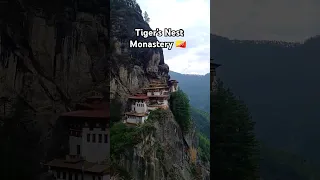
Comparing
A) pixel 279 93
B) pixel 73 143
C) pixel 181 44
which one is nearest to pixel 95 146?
pixel 73 143

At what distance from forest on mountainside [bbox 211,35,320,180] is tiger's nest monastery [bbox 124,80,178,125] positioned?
2.48ft

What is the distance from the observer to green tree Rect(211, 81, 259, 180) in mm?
4117

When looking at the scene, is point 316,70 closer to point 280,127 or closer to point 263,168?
point 280,127

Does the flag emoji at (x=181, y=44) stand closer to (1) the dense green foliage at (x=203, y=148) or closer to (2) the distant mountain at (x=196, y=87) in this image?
(2) the distant mountain at (x=196, y=87)

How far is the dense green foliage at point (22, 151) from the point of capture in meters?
4.14

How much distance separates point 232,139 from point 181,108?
2.47 ft

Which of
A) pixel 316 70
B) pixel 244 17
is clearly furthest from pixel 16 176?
pixel 316 70

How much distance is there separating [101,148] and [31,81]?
3.50 ft

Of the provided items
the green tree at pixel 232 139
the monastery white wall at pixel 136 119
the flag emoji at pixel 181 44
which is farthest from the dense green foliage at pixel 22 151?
the green tree at pixel 232 139

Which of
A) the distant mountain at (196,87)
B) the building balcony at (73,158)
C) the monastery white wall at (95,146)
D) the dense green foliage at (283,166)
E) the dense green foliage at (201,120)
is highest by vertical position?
the distant mountain at (196,87)

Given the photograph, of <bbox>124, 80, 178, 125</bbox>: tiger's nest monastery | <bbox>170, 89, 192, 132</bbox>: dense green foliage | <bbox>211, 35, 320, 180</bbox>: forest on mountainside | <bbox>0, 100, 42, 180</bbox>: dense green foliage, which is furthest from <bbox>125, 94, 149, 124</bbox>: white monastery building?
<bbox>0, 100, 42, 180</bbox>: dense green foliage

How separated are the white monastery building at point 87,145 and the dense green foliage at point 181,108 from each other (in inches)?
27.2

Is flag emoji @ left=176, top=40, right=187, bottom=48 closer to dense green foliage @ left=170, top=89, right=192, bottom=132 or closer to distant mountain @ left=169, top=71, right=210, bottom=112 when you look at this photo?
distant mountain @ left=169, top=71, right=210, bottom=112

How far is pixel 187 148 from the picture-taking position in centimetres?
383
